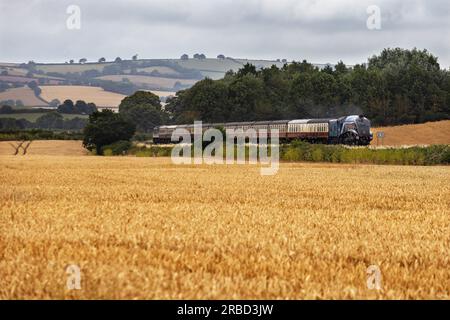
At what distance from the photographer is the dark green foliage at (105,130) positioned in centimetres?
9244

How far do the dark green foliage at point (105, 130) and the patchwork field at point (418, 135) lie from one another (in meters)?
32.0

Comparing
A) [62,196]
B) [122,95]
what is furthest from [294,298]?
[122,95]

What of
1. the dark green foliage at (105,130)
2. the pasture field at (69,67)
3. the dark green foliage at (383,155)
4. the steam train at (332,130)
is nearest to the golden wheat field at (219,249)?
the dark green foliage at (383,155)

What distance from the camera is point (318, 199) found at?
69.0 ft

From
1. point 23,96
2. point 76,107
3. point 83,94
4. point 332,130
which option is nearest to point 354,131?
point 332,130

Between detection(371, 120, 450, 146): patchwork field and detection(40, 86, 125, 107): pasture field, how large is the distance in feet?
225

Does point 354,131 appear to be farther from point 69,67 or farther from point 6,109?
point 69,67

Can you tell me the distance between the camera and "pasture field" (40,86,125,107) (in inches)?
5527

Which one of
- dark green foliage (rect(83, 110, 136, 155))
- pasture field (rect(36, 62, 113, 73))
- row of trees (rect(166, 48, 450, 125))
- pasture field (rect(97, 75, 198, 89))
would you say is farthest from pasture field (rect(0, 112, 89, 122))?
pasture field (rect(97, 75, 198, 89))

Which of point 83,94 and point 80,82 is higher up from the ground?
point 80,82

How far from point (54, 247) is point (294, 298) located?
4.01m

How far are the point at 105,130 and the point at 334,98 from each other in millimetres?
42075

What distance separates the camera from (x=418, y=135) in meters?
91.0

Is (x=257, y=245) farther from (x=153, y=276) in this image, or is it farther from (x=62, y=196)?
(x=62, y=196)
